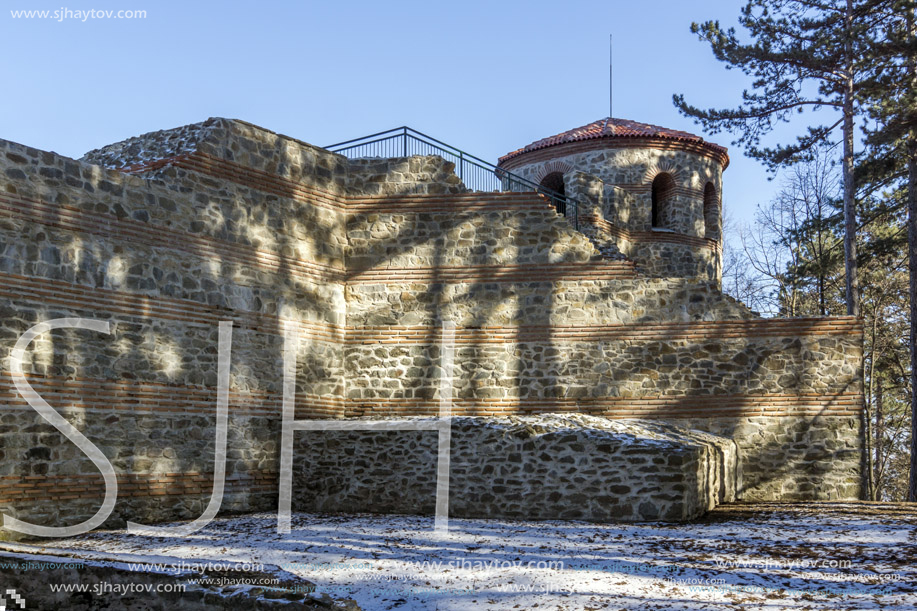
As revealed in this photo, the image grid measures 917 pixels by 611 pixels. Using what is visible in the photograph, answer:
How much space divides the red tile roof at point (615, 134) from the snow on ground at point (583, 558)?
11880mm

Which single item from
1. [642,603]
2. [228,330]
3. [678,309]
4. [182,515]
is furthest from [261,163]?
[642,603]

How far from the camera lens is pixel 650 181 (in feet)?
68.3

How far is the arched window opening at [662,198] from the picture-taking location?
21161mm

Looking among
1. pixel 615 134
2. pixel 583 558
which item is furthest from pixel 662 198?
pixel 583 558

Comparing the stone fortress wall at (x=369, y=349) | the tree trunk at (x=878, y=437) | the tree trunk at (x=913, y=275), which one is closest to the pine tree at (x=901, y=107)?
the tree trunk at (x=913, y=275)

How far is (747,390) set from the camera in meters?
13.6

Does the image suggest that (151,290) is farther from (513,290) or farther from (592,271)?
(592,271)

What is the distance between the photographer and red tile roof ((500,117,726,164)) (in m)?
21.0

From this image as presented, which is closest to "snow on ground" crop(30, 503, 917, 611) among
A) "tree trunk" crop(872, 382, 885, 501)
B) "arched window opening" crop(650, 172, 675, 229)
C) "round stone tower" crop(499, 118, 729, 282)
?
"round stone tower" crop(499, 118, 729, 282)

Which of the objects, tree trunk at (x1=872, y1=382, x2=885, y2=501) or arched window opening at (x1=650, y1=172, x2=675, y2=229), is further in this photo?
tree trunk at (x1=872, y1=382, x2=885, y2=501)

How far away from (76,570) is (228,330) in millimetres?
6679

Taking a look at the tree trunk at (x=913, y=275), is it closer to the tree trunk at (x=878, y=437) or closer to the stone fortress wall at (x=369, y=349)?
the stone fortress wall at (x=369, y=349)

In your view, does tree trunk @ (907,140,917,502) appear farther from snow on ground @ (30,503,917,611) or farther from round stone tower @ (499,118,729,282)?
round stone tower @ (499,118,729,282)

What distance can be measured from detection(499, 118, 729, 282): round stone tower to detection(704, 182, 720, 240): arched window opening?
1.1 inches
